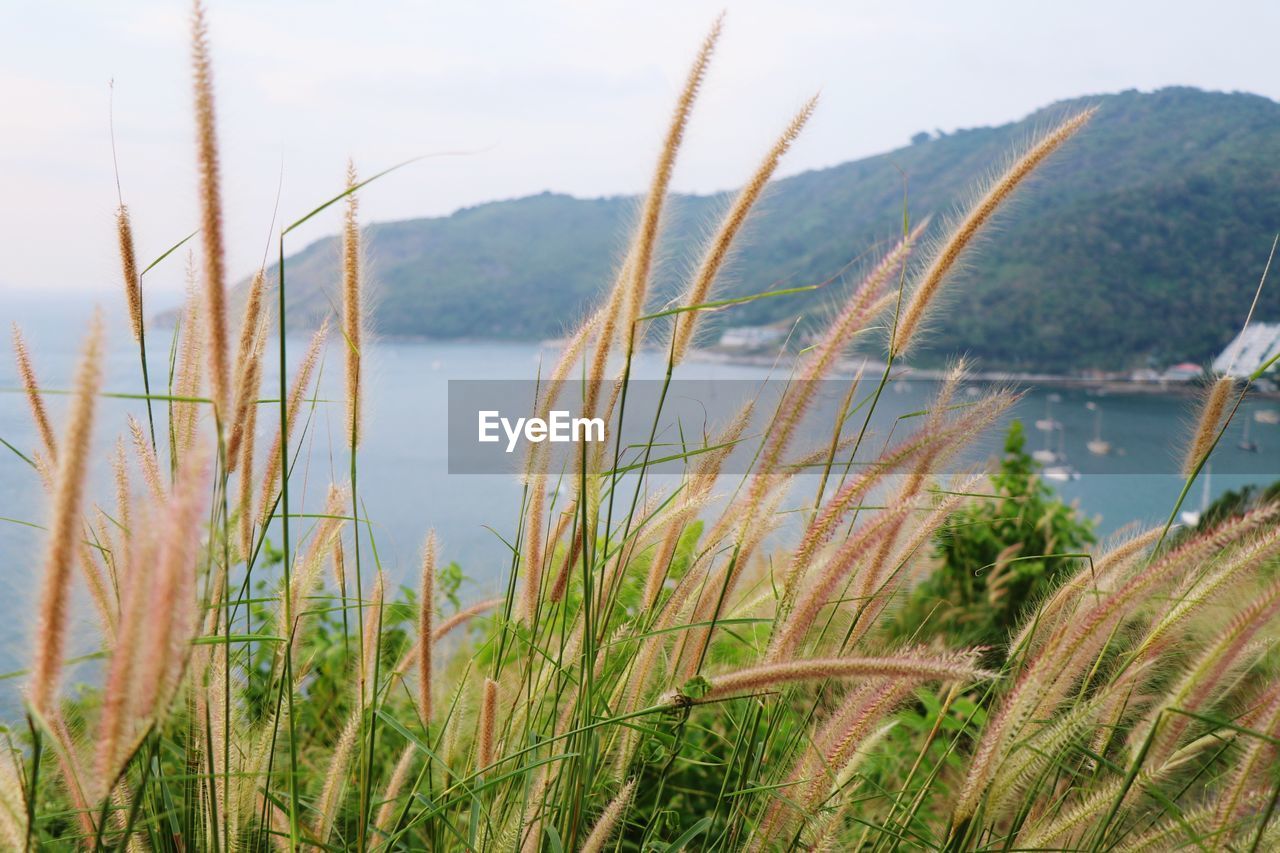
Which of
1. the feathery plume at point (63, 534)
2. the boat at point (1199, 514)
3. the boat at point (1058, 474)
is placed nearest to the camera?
the feathery plume at point (63, 534)

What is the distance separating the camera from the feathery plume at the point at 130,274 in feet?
3.56

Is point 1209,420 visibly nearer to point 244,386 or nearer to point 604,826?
point 604,826

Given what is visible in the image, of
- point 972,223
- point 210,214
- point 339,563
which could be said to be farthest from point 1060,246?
point 210,214

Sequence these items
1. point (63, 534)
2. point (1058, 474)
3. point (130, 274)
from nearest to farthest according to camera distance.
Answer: point (63, 534)
point (130, 274)
point (1058, 474)

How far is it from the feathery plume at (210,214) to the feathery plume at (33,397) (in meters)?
0.41

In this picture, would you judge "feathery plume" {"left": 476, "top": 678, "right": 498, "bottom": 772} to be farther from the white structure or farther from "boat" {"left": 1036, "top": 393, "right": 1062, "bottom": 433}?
"boat" {"left": 1036, "top": 393, "right": 1062, "bottom": 433}

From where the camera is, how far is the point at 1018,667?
1195 millimetres

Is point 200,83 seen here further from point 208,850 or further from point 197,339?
point 208,850

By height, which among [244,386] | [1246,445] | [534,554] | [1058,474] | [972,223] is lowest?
[1246,445]

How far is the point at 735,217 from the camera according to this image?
3.66ft

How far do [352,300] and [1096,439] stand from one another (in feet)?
57.8

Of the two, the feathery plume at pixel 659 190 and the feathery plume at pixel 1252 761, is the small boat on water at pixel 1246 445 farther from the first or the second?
the feathery plume at pixel 659 190

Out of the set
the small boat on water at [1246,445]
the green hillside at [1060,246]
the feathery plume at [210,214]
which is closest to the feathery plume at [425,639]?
the feathery plume at [210,214]

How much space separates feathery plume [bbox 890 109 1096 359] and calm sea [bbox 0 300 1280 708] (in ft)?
0.78
